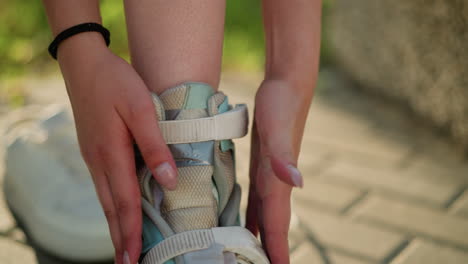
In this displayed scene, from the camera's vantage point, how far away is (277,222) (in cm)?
105

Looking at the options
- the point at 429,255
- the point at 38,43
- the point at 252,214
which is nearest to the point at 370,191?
the point at 429,255

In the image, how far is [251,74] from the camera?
3.07 m

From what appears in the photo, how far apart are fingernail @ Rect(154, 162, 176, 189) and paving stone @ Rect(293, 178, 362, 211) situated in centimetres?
95

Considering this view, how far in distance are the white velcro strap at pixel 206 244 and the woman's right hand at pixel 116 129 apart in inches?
1.9

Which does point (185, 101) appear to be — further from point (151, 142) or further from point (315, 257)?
point (315, 257)

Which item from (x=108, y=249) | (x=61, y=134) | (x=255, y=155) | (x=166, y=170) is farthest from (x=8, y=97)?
(x=166, y=170)

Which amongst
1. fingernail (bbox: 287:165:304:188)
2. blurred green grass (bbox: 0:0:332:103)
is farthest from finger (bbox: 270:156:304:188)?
blurred green grass (bbox: 0:0:332:103)

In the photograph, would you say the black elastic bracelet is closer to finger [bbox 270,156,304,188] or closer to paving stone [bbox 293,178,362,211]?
finger [bbox 270,156,304,188]

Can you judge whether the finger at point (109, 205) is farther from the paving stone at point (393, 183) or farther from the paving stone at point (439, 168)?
the paving stone at point (439, 168)

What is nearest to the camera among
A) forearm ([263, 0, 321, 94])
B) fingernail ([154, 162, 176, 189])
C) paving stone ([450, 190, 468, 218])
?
fingernail ([154, 162, 176, 189])

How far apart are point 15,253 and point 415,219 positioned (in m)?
1.14

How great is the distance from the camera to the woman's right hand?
36.5 inches

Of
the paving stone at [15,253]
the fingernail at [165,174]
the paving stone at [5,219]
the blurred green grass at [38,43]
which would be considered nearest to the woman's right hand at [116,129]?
the fingernail at [165,174]

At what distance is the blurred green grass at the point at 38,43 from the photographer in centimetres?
289
